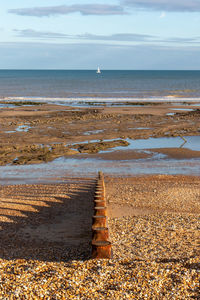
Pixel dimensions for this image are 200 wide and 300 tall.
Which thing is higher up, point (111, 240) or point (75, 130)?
point (75, 130)

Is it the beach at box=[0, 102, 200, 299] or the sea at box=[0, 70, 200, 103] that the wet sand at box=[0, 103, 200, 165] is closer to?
the beach at box=[0, 102, 200, 299]

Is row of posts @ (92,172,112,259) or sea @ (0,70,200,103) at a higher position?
sea @ (0,70,200,103)

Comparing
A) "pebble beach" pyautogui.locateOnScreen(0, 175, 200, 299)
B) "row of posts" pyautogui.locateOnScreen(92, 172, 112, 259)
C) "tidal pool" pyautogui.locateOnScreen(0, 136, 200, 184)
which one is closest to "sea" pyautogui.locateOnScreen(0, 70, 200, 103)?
"tidal pool" pyautogui.locateOnScreen(0, 136, 200, 184)

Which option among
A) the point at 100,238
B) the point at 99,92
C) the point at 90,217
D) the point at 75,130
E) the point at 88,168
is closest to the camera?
the point at 100,238

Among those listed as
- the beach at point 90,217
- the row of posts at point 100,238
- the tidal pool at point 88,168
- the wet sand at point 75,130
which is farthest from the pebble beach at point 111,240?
the wet sand at point 75,130

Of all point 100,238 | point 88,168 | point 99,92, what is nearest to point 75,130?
point 88,168

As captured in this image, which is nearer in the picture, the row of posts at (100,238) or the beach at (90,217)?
the beach at (90,217)

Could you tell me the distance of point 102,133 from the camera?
2825cm

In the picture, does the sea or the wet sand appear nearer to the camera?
the wet sand

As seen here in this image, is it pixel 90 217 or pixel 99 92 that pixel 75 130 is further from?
pixel 99 92

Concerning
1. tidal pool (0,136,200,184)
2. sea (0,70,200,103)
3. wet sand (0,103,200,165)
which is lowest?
tidal pool (0,136,200,184)

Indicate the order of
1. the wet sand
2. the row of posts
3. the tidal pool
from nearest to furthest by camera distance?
1. the row of posts
2. the tidal pool
3. the wet sand

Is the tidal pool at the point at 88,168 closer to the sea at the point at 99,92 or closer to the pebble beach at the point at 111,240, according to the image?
the pebble beach at the point at 111,240

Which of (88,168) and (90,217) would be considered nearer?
(90,217)
